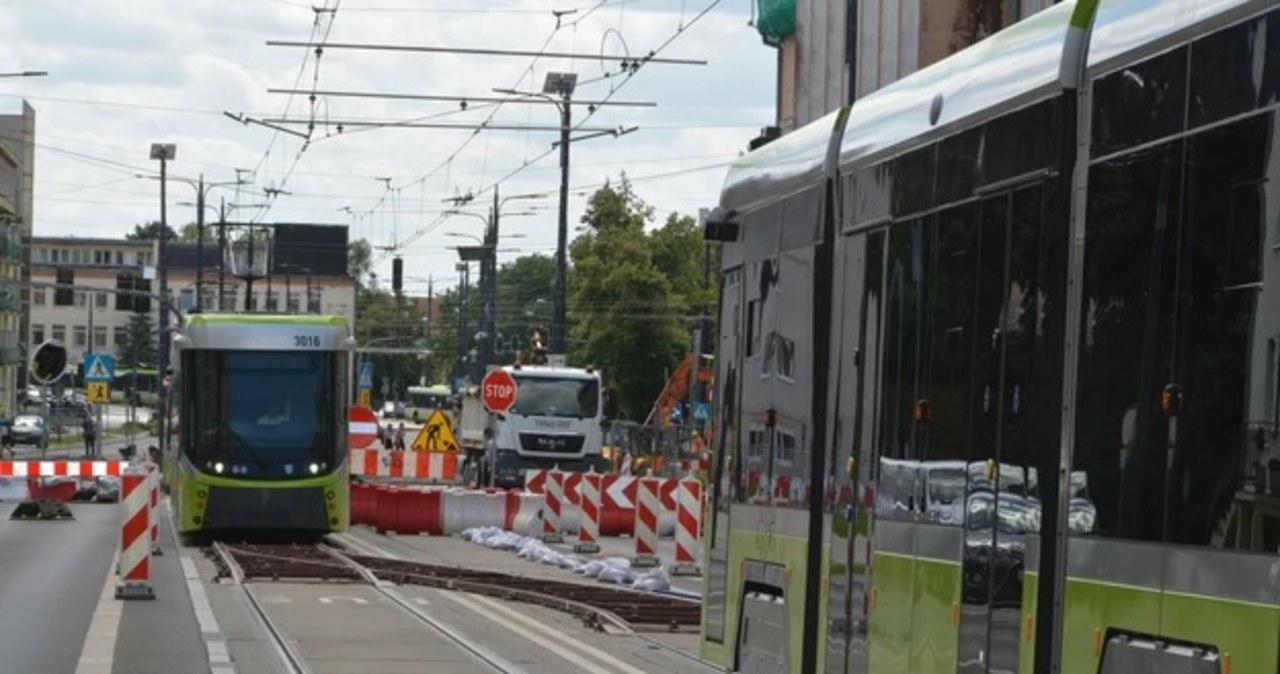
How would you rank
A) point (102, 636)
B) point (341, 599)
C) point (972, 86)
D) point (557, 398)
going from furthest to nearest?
point (557, 398), point (341, 599), point (102, 636), point (972, 86)

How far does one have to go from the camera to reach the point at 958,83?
9.85 m

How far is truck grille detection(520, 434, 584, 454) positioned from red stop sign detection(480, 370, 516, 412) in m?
17.0

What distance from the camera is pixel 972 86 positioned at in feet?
31.6

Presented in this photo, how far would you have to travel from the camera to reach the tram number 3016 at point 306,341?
35.3 m

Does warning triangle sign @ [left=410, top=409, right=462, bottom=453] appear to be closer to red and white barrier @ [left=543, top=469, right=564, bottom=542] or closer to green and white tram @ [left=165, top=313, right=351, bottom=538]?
red and white barrier @ [left=543, top=469, right=564, bottom=542]

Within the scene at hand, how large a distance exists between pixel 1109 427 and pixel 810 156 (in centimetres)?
501

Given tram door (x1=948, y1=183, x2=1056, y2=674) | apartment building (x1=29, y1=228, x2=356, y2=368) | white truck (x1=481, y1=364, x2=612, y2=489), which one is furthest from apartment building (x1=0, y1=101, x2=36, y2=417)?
tram door (x1=948, y1=183, x2=1056, y2=674)

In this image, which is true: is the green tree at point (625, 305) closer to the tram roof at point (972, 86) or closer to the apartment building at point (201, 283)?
the apartment building at point (201, 283)

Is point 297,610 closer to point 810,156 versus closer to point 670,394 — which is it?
point 810,156

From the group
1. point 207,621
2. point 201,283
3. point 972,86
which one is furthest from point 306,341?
point 201,283

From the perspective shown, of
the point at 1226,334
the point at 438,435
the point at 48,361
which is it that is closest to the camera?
the point at 1226,334

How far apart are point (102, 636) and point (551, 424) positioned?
1648 inches

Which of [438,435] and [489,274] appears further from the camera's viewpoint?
[489,274]

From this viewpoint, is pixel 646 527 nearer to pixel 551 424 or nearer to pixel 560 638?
pixel 560 638
